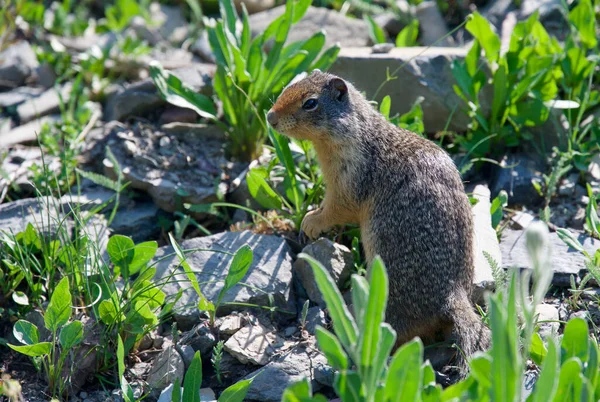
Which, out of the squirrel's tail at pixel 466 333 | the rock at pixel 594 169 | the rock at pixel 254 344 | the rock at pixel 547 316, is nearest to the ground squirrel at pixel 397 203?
the squirrel's tail at pixel 466 333

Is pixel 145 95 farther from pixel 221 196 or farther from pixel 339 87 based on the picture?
pixel 339 87

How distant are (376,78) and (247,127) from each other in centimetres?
115

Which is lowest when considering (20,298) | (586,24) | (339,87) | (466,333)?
(20,298)

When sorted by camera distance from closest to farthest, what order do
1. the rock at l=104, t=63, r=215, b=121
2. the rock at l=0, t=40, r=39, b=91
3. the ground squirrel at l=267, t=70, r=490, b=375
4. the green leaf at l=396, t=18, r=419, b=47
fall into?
the ground squirrel at l=267, t=70, r=490, b=375, the rock at l=104, t=63, r=215, b=121, the green leaf at l=396, t=18, r=419, b=47, the rock at l=0, t=40, r=39, b=91

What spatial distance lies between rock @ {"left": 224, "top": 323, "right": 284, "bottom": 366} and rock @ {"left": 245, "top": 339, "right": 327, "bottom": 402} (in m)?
0.09

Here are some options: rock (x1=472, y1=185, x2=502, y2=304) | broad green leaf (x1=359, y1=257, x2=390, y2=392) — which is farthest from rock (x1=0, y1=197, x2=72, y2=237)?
broad green leaf (x1=359, y1=257, x2=390, y2=392)

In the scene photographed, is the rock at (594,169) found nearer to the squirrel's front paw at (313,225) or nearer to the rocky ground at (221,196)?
the rocky ground at (221,196)

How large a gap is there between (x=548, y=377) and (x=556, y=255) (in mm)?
2317

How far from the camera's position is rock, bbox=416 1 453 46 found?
7227mm

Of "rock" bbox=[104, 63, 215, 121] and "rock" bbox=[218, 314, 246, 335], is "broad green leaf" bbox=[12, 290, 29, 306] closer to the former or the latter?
"rock" bbox=[218, 314, 246, 335]

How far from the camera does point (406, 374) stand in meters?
2.77

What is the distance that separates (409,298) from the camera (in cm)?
420

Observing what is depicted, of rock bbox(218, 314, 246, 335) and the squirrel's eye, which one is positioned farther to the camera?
the squirrel's eye

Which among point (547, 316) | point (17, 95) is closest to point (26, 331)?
point (547, 316)
